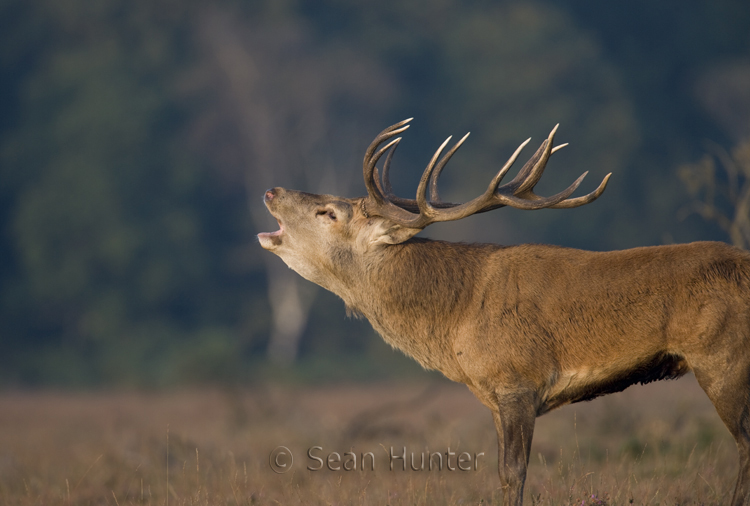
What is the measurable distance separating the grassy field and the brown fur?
0.72 metres

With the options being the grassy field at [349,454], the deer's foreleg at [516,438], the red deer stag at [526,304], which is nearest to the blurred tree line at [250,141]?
the grassy field at [349,454]

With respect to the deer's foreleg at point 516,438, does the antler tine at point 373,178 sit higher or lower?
higher

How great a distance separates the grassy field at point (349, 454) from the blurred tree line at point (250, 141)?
1287cm

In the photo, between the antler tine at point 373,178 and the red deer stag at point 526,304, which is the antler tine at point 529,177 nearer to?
the red deer stag at point 526,304

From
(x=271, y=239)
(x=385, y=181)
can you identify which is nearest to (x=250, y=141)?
(x=385, y=181)

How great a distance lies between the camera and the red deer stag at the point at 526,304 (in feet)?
15.9

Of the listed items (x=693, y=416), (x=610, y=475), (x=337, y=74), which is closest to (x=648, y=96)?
(x=337, y=74)

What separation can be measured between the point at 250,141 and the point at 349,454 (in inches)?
871

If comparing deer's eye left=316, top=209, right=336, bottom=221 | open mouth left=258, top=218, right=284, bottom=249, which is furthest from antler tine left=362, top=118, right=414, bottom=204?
open mouth left=258, top=218, right=284, bottom=249

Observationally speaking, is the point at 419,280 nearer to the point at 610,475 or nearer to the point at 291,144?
the point at 610,475

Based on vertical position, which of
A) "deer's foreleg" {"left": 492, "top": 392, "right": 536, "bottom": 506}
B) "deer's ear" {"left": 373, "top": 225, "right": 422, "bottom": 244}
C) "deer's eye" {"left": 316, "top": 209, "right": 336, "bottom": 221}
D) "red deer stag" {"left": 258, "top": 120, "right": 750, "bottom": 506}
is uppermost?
"deer's eye" {"left": 316, "top": 209, "right": 336, "bottom": 221}

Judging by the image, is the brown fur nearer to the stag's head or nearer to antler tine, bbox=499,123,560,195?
the stag's head

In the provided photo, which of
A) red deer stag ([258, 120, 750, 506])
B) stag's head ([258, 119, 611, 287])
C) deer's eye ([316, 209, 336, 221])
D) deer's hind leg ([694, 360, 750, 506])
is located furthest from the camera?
deer's eye ([316, 209, 336, 221])

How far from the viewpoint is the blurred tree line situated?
1144 inches
